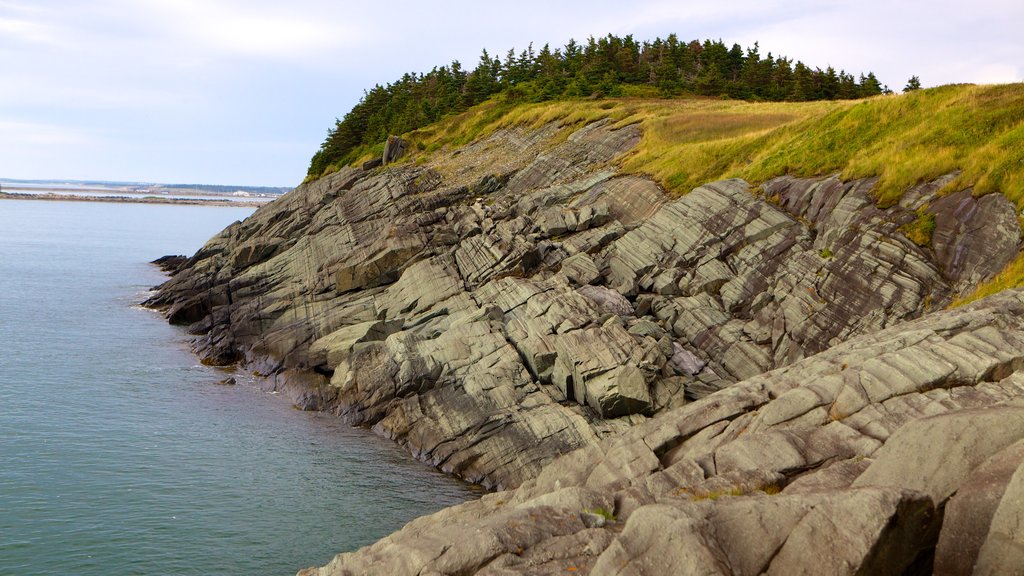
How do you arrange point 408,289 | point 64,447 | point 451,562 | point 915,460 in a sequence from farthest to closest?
point 408,289 < point 64,447 < point 451,562 < point 915,460

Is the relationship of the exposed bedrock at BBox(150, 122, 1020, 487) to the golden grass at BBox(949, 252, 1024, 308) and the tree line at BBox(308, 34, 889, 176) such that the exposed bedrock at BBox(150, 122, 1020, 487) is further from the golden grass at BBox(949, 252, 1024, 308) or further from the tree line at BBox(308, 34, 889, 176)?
the tree line at BBox(308, 34, 889, 176)

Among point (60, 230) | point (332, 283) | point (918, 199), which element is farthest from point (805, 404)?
point (60, 230)

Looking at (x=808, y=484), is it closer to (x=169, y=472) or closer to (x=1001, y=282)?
(x=1001, y=282)

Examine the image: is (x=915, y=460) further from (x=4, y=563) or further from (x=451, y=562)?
(x=4, y=563)

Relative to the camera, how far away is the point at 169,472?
3064 centimetres

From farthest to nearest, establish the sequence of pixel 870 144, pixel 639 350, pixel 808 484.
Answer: pixel 870 144 < pixel 639 350 < pixel 808 484

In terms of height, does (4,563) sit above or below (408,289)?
below

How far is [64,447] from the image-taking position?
106 feet

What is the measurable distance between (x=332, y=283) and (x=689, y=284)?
25420 mm

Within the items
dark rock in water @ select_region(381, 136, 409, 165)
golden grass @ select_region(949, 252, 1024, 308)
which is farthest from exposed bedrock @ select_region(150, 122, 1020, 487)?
dark rock in water @ select_region(381, 136, 409, 165)

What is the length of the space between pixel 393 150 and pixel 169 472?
180 ft

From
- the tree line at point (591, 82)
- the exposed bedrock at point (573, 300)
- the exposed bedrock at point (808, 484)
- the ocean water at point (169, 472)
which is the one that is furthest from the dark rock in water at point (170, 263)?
the exposed bedrock at point (808, 484)

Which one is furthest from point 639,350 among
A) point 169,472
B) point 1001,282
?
point 169,472

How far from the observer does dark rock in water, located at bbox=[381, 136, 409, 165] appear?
80000 mm
